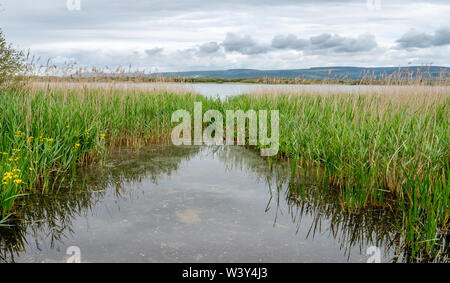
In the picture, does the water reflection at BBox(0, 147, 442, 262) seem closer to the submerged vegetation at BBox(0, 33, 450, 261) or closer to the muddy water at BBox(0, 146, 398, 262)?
the muddy water at BBox(0, 146, 398, 262)

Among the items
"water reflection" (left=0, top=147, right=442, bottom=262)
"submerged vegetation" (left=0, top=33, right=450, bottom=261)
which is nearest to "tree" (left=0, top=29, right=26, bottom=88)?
"submerged vegetation" (left=0, top=33, right=450, bottom=261)

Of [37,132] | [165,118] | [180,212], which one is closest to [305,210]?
[180,212]

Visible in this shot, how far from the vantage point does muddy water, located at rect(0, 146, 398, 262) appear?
2963mm

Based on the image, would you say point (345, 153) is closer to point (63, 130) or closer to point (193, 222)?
point (193, 222)

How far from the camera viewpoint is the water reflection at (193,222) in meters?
2.97

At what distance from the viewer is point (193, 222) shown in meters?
3.63

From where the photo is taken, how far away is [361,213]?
12.5ft

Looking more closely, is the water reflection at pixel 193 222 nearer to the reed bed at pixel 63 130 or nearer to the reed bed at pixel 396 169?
the reed bed at pixel 396 169

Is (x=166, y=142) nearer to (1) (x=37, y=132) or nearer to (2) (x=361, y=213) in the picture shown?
(1) (x=37, y=132)

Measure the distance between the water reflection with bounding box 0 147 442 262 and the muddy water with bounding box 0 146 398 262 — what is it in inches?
0.4

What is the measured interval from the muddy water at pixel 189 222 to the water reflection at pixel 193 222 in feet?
0.04

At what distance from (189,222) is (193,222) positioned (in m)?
0.05

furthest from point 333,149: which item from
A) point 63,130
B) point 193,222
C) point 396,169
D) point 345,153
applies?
point 63,130
